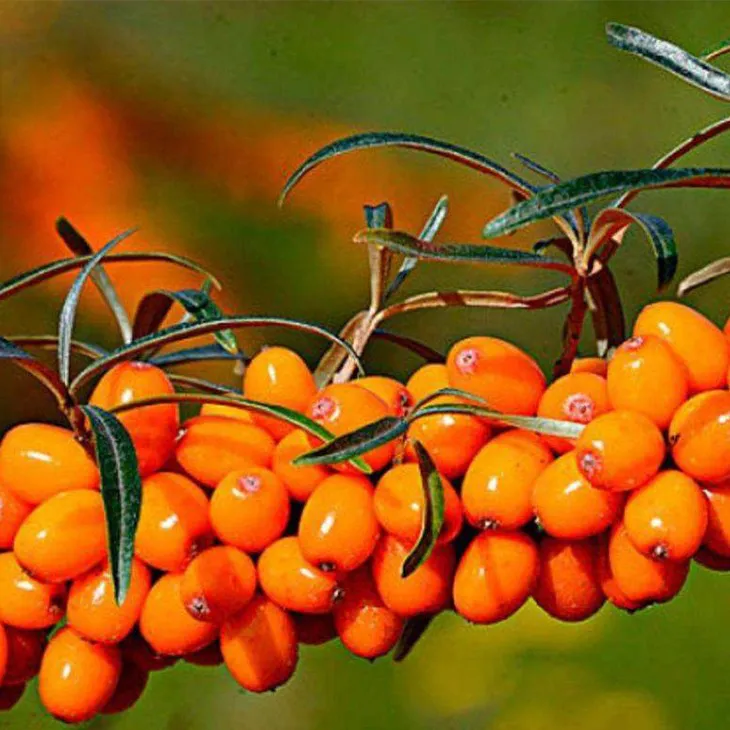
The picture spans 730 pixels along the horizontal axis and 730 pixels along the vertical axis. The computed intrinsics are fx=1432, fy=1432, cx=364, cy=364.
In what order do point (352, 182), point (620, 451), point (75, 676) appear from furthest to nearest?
1. point (352, 182)
2. point (75, 676)
3. point (620, 451)

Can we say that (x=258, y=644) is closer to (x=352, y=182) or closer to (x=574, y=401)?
(x=574, y=401)

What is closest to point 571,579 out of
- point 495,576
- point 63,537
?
point 495,576

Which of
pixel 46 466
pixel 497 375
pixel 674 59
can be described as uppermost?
pixel 674 59

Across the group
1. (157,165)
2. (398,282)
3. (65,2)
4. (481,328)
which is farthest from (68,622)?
(65,2)

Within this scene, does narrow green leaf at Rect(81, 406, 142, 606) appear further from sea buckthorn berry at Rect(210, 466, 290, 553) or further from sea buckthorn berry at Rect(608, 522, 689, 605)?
sea buckthorn berry at Rect(608, 522, 689, 605)

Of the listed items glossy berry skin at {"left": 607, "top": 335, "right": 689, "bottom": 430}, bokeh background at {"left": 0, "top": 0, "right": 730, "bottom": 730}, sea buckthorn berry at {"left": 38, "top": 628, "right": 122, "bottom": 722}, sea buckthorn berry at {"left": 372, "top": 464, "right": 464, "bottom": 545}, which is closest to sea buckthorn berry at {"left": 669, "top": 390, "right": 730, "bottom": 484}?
glossy berry skin at {"left": 607, "top": 335, "right": 689, "bottom": 430}

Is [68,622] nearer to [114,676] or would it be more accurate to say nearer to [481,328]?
[114,676]
